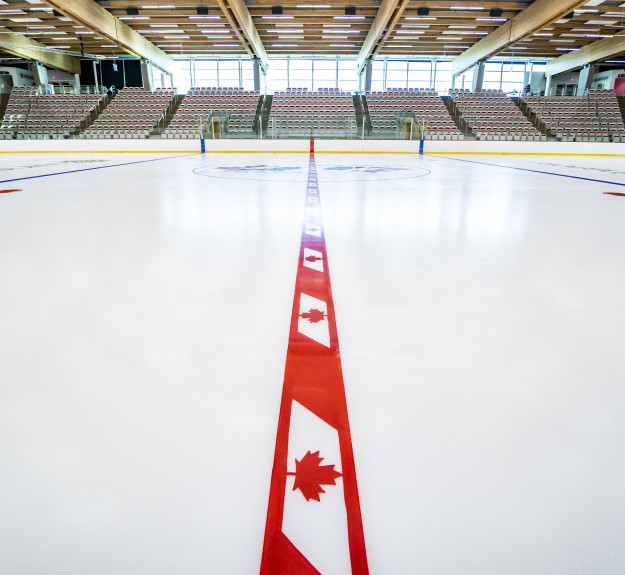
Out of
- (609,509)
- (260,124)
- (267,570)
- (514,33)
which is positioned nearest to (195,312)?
(267,570)

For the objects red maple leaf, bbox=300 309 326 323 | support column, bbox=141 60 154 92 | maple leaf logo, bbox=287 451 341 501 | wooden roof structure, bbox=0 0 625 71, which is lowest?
maple leaf logo, bbox=287 451 341 501

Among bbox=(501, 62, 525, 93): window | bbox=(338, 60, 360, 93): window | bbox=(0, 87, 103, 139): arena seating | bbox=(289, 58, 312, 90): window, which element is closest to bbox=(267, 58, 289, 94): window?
bbox=(289, 58, 312, 90): window

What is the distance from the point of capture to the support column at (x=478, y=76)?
24125 mm

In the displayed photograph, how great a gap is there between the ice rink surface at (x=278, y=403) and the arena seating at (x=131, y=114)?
16648 mm

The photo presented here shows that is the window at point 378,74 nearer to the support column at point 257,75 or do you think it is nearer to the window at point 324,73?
the window at point 324,73

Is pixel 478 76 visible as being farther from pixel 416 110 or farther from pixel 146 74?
pixel 146 74

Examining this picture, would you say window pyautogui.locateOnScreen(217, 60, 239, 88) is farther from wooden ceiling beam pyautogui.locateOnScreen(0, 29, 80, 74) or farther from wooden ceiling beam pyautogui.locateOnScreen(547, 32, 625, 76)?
wooden ceiling beam pyautogui.locateOnScreen(547, 32, 625, 76)

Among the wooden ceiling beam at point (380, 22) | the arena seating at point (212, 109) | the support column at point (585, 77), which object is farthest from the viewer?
the support column at point (585, 77)

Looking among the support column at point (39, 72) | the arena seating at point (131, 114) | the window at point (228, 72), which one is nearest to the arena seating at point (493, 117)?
the arena seating at point (131, 114)

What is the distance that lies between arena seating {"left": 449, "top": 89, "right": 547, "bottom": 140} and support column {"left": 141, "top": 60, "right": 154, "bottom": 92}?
56.0 feet

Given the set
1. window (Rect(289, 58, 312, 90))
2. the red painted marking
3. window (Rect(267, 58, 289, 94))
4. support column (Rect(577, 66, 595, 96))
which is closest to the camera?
the red painted marking

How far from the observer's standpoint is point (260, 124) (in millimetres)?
16141

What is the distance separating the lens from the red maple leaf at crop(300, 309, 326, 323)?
64.6 inches

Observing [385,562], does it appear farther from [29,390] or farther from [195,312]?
[195,312]
